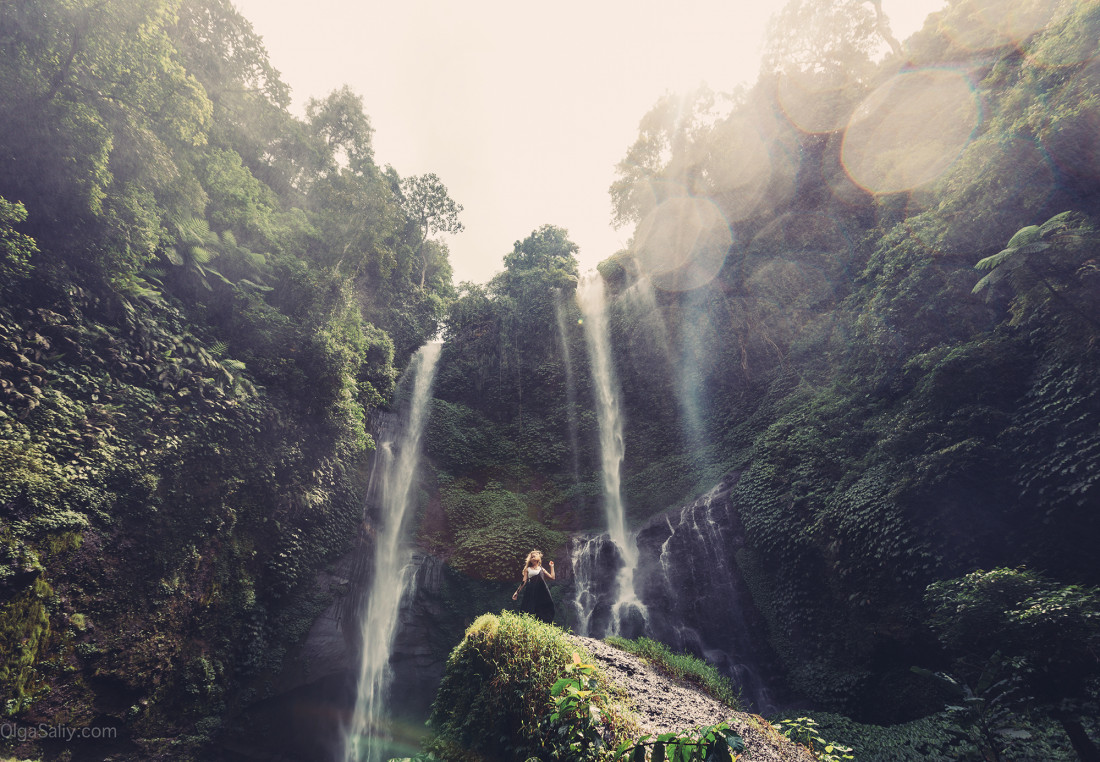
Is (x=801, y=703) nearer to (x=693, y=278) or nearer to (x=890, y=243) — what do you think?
(x=890, y=243)

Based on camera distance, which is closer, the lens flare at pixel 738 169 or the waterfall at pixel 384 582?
the waterfall at pixel 384 582

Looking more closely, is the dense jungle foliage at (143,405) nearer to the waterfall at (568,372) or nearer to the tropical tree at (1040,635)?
the waterfall at (568,372)

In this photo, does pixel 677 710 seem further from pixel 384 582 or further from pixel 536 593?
pixel 384 582

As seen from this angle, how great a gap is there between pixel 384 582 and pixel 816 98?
91.1 feet

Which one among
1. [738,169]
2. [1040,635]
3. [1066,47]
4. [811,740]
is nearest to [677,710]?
[811,740]

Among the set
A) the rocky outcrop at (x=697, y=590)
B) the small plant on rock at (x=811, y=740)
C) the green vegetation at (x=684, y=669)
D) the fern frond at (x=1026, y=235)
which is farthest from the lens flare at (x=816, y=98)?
the small plant on rock at (x=811, y=740)

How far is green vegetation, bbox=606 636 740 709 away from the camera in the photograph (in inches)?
304

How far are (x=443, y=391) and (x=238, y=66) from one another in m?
17.4

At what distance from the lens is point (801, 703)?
9727 mm

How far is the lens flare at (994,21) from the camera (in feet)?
38.0

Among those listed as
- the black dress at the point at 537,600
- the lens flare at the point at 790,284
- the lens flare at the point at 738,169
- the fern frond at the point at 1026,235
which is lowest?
the black dress at the point at 537,600

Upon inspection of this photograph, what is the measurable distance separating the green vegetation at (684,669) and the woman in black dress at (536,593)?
92.0 inches

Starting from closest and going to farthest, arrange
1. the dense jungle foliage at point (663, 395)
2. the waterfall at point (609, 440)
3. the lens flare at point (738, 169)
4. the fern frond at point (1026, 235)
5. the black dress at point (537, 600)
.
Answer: the dense jungle foliage at point (663, 395)
the black dress at point (537, 600)
the fern frond at point (1026, 235)
the waterfall at point (609, 440)
the lens flare at point (738, 169)

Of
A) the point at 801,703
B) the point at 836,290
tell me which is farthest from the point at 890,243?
the point at 801,703
